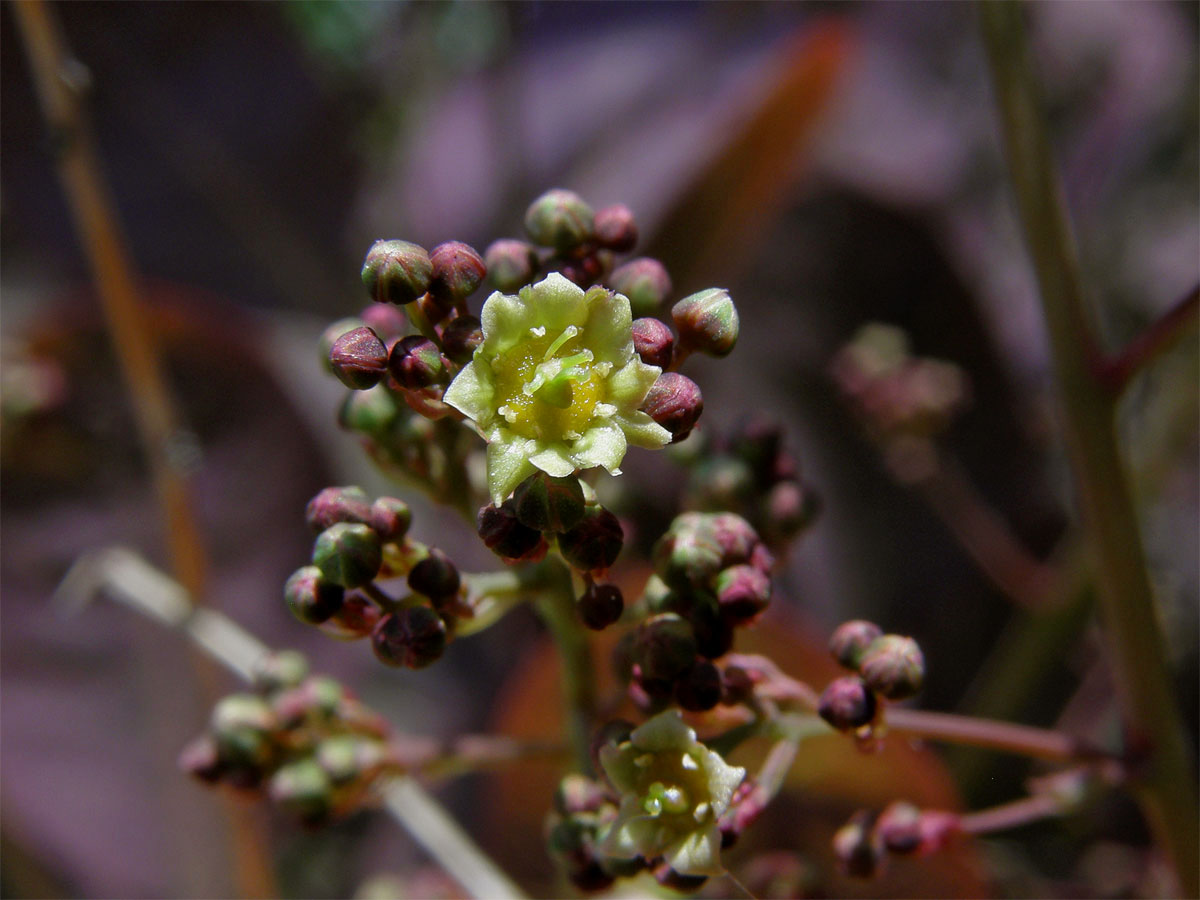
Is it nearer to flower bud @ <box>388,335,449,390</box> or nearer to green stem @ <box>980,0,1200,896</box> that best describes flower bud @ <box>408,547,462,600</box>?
flower bud @ <box>388,335,449,390</box>

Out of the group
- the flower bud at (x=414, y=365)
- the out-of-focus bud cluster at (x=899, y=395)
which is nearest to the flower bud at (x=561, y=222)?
the flower bud at (x=414, y=365)

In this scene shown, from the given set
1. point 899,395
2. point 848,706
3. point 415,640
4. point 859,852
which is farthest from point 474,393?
point 899,395

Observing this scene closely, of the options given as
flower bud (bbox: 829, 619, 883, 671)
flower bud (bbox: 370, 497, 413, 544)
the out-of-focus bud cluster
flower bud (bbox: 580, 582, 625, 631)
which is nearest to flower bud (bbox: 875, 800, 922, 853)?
flower bud (bbox: 829, 619, 883, 671)

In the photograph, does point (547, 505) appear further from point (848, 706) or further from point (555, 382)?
point (848, 706)

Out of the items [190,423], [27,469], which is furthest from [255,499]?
[27,469]

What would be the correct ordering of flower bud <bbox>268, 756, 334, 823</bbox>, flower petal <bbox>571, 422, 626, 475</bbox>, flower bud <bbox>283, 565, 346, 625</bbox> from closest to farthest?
flower petal <bbox>571, 422, 626, 475</bbox>
flower bud <bbox>283, 565, 346, 625</bbox>
flower bud <bbox>268, 756, 334, 823</bbox>

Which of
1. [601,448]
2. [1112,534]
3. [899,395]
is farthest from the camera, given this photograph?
[899,395]
